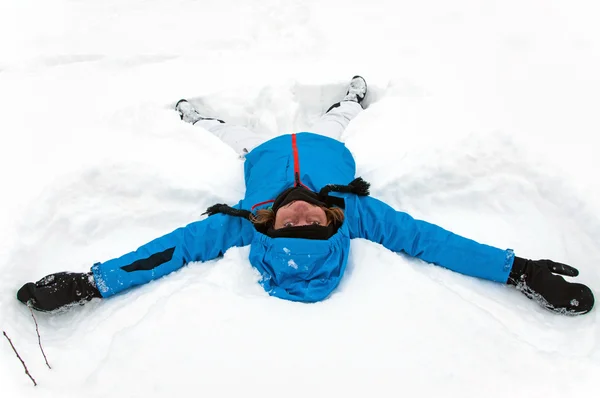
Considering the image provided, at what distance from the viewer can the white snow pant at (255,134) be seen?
9.46 feet

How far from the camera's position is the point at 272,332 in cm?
155

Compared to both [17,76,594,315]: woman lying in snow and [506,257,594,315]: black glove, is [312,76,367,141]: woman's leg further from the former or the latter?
[506,257,594,315]: black glove

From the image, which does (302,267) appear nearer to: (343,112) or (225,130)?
(225,130)

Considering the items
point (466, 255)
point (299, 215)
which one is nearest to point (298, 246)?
point (299, 215)

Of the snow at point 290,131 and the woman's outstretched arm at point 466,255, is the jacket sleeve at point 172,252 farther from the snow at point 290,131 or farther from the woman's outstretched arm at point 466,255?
the woman's outstretched arm at point 466,255

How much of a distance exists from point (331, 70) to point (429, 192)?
4.81 feet

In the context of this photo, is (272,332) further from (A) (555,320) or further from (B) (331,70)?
(B) (331,70)

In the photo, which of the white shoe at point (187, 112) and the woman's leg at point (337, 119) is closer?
the woman's leg at point (337, 119)

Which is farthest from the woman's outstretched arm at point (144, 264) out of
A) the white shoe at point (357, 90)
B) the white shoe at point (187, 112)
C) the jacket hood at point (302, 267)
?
the white shoe at point (357, 90)

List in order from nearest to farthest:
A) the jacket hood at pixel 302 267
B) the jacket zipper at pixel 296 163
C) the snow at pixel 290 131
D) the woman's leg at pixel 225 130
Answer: the snow at pixel 290 131
the jacket hood at pixel 302 267
the jacket zipper at pixel 296 163
the woman's leg at pixel 225 130

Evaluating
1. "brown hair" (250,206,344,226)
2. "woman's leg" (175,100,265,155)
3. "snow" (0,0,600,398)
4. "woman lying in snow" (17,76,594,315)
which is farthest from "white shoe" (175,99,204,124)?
"brown hair" (250,206,344,226)

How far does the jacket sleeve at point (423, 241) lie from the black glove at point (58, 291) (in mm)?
1239

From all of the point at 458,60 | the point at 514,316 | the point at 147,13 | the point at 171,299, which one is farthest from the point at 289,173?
the point at 147,13

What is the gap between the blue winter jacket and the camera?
73.1 inches
